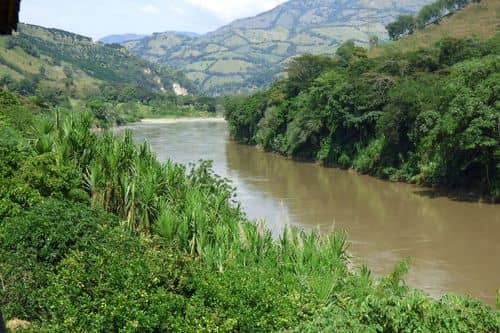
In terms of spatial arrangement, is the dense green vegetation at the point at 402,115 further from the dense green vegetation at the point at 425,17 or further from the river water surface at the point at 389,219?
the dense green vegetation at the point at 425,17

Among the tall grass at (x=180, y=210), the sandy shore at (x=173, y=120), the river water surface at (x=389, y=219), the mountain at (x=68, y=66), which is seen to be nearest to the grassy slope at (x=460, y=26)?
the river water surface at (x=389, y=219)

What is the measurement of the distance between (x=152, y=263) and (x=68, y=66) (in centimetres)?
14325

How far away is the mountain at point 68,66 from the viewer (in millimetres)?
115750

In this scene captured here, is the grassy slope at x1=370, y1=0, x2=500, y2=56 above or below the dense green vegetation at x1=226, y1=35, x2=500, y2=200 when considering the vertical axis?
above

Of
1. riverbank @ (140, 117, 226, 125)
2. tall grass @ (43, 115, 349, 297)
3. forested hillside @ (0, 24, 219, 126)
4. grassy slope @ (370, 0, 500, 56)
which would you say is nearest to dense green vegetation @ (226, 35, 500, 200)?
grassy slope @ (370, 0, 500, 56)

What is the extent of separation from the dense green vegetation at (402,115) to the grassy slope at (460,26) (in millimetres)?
11067

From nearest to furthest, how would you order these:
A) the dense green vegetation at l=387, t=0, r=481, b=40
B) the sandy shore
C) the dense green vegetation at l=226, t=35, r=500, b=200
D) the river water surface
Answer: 1. the river water surface
2. the dense green vegetation at l=226, t=35, r=500, b=200
3. the dense green vegetation at l=387, t=0, r=481, b=40
4. the sandy shore

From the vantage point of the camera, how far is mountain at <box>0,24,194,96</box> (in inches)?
4557

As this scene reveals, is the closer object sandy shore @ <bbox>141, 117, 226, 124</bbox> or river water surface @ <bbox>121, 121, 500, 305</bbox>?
river water surface @ <bbox>121, 121, 500, 305</bbox>

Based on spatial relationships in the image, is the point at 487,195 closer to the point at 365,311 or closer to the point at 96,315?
the point at 365,311

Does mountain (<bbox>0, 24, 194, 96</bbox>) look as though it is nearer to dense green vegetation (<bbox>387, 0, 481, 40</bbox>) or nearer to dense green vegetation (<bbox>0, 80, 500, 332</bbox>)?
dense green vegetation (<bbox>387, 0, 481, 40</bbox>)

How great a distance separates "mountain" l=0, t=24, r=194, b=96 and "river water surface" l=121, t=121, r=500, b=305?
79.7 m

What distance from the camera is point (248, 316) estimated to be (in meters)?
7.84

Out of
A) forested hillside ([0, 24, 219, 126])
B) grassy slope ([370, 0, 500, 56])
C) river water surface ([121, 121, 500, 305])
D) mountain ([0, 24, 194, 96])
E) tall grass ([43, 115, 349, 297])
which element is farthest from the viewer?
mountain ([0, 24, 194, 96])
